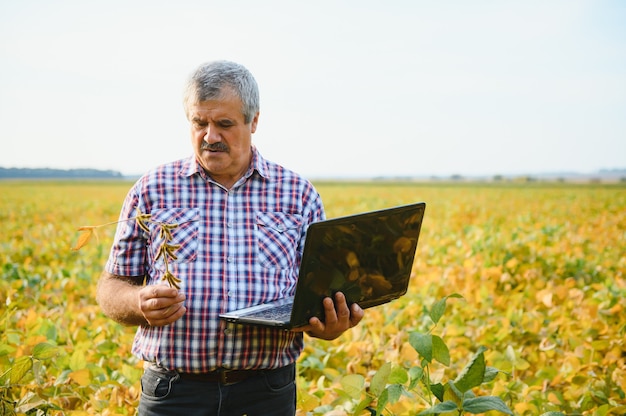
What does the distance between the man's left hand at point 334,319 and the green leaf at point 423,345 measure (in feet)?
0.69

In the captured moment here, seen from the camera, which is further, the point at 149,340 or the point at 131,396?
the point at 131,396

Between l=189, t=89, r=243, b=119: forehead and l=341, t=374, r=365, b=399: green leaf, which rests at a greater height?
l=189, t=89, r=243, b=119: forehead

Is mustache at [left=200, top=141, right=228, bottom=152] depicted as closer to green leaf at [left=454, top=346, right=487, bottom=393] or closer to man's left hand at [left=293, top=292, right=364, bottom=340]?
man's left hand at [left=293, top=292, right=364, bottom=340]

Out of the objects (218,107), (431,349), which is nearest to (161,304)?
(218,107)

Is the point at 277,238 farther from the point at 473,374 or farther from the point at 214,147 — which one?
the point at 473,374

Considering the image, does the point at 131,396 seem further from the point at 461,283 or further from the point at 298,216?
the point at 461,283

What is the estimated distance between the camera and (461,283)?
559cm

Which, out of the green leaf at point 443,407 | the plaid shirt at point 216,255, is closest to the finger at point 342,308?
the plaid shirt at point 216,255

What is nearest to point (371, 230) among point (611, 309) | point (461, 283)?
point (611, 309)

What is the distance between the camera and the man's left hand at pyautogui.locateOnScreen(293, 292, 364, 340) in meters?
1.74

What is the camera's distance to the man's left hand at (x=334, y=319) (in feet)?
5.71

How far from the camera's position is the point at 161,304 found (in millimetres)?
1702

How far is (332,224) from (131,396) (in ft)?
4.69

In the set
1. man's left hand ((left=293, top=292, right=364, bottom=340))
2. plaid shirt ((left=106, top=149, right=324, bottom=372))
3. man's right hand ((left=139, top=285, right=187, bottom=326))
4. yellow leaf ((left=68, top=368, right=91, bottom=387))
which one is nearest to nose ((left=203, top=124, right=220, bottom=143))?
plaid shirt ((left=106, top=149, right=324, bottom=372))
